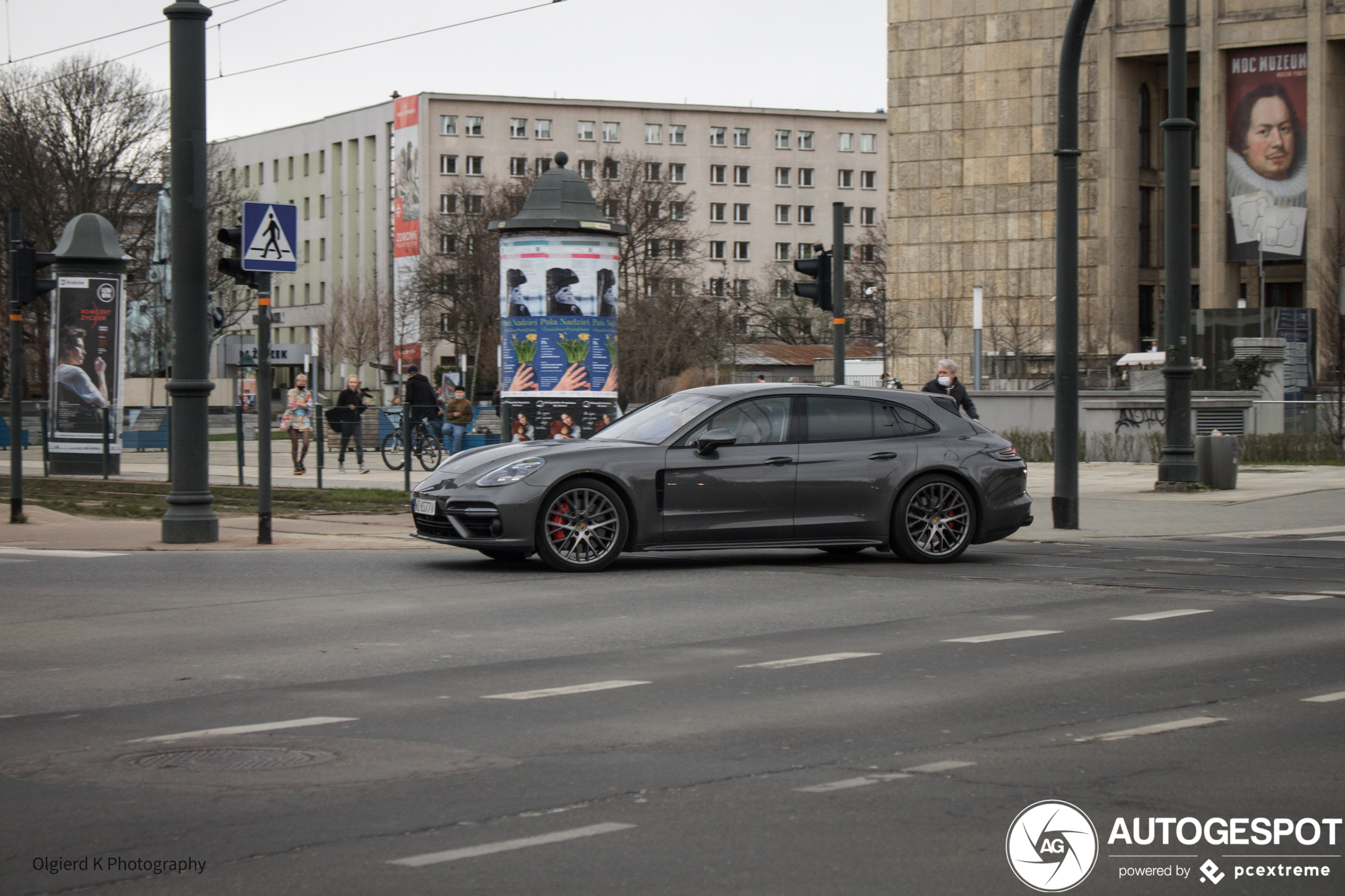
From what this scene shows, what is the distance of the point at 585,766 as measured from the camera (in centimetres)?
602

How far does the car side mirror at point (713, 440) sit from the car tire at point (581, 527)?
761 mm

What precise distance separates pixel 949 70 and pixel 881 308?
13.5 m

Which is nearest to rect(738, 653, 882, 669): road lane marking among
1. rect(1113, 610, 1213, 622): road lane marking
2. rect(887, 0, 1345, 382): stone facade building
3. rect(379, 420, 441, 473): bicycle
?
rect(1113, 610, 1213, 622): road lane marking

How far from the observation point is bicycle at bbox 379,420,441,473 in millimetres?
24594

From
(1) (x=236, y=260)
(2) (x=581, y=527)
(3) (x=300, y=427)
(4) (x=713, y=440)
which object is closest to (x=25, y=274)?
(1) (x=236, y=260)

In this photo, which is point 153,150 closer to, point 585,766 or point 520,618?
point 520,618

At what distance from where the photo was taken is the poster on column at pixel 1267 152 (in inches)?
2815

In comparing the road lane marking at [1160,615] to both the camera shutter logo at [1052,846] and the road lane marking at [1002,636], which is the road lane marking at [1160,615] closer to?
the road lane marking at [1002,636]

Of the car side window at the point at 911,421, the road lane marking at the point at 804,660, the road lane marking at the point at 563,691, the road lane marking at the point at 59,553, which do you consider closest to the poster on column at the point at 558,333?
the road lane marking at the point at 59,553

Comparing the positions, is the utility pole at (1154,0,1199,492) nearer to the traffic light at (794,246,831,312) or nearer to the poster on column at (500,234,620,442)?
the traffic light at (794,246,831,312)

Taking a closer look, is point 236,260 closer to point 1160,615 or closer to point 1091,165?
point 1160,615

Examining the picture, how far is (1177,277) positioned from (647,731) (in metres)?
18.5

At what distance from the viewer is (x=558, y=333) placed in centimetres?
2711

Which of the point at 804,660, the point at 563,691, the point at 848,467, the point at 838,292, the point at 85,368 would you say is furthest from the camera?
the point at 85,368
